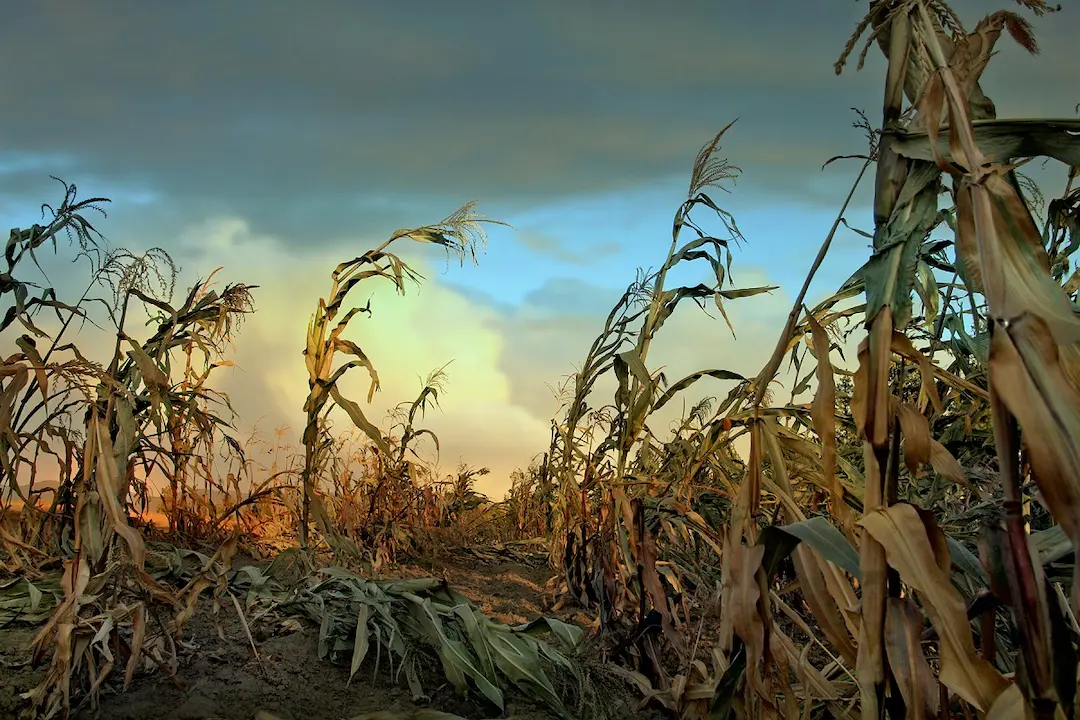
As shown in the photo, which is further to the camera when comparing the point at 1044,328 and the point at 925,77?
the point at 925,77

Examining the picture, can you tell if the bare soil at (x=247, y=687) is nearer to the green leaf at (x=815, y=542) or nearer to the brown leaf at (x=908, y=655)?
the green leaf at (x=815, y=542)

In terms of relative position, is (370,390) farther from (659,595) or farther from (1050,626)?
(1050,626)

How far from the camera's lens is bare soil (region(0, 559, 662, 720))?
1897 millimetres

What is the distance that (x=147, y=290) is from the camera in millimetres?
2746

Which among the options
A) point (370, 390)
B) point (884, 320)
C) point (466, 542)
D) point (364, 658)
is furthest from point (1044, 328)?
point (466, 542)

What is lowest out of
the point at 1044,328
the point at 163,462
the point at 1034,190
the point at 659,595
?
the point at 659,595

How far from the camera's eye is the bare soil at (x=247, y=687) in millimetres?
1897

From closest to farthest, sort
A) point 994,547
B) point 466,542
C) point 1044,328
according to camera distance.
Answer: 1. point 1044,328
2. point 994,547
3. point 466,542

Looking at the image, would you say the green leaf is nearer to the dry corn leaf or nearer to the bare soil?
the dry corn leaf

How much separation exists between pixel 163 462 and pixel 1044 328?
284 centimetres

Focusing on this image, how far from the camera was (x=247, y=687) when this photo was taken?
1985mm

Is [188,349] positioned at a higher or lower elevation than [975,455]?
higher

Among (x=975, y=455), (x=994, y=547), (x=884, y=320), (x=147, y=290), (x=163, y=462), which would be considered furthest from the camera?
(x=975, y=455)

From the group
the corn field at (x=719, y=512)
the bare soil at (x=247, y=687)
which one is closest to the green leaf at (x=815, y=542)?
the corn field at (x=719, y=512)
